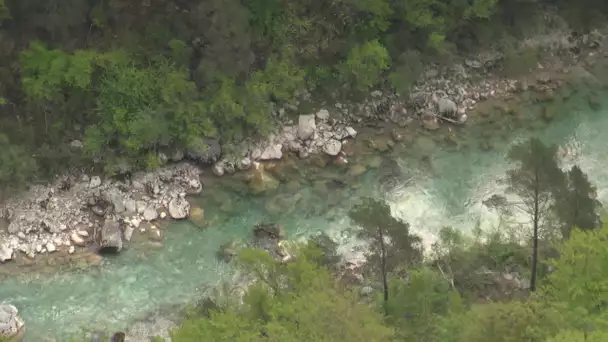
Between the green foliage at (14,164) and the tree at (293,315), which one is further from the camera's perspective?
the green foliage at (14,164)

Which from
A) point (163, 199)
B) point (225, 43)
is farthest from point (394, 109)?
point (163, 199)

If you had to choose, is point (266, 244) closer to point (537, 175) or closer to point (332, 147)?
point (332, 147)

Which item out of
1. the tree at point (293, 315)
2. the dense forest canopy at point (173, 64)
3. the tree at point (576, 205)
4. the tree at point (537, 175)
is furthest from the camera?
the dense forest canopy at point (173, 64)

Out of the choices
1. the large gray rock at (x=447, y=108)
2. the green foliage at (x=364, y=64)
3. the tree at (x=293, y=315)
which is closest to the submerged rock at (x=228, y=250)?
the tree at (x=293, y=315)

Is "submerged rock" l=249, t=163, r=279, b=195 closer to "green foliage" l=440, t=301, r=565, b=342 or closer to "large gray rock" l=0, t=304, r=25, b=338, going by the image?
"large gray rock" l=0, t=304, r=25, b=338

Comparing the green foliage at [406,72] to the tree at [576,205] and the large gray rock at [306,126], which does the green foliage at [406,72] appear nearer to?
the large gray rock at [306,126]

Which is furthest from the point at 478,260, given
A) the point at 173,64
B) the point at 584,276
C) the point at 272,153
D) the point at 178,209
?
the point at 173,64
